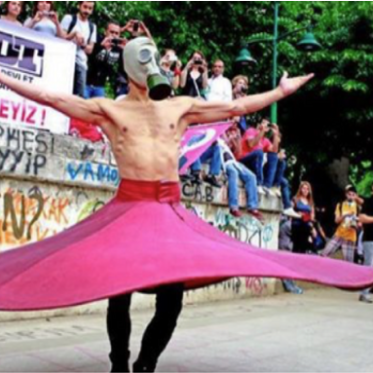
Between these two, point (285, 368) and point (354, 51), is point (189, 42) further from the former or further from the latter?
point (285, 368)

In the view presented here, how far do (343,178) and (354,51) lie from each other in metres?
4.08

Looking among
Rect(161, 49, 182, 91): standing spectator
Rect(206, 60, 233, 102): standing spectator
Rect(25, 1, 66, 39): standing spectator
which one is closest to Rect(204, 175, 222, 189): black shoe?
Rect(206, 60, 233, 102): standing spectator

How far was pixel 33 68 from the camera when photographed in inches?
296

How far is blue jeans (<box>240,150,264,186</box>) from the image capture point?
10156 millimetres

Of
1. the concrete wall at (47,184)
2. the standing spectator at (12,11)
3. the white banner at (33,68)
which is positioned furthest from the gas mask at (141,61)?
the standing spectator at (12,11)

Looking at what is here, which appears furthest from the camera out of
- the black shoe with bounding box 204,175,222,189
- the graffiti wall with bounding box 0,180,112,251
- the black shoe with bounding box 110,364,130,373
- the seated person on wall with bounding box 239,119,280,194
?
the seated person on wall with bounding box 239,119,280,194

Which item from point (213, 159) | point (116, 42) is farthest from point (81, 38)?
point (213, 159)

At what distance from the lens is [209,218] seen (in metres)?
9.78

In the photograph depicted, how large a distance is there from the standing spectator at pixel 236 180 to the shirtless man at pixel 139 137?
5.86 meters

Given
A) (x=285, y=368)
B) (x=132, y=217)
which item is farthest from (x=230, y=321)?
(x=132, y=217)

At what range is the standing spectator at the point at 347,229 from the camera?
10.9 metres

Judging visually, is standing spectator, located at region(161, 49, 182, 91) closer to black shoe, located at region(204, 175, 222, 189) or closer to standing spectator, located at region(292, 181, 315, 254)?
black shoe, located at region(204, 175, 222, 189)

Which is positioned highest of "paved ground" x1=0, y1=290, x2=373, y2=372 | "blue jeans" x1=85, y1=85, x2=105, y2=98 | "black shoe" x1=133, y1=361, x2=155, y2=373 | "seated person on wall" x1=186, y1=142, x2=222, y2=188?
"blue jeans" x1=85, y1=85, x2=105, y2=98

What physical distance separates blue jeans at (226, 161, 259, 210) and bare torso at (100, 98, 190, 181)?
605cm
